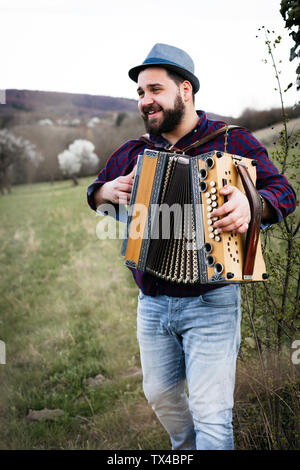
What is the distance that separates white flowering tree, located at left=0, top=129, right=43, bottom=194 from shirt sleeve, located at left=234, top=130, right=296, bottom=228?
11.6m

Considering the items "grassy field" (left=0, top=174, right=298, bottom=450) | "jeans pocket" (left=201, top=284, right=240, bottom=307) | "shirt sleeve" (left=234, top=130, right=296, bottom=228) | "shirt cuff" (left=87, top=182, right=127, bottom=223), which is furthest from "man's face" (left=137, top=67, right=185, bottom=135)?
"grassy field" (left=0, top=174, right=298, bottom=450)

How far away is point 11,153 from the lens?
13.3 metres

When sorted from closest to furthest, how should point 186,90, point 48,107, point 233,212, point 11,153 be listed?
point 233,212, point 186,90, point 11,153, point 48,107

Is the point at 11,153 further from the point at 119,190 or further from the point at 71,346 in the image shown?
the point at 119,190

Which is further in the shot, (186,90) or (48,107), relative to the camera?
(48,107)

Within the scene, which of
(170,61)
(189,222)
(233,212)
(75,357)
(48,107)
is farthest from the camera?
(48,107)

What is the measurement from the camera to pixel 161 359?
7.71 feet

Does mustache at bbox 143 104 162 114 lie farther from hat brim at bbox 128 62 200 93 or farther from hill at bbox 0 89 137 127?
hill at bbox 0 89 137 127

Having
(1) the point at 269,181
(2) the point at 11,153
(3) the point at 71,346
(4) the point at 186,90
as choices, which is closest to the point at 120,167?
(4) the point at 186,90

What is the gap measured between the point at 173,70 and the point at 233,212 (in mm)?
1033

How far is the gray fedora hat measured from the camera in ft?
7.38

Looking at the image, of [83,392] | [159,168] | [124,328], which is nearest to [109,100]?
[124,328]

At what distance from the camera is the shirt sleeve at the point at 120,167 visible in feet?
8.23
